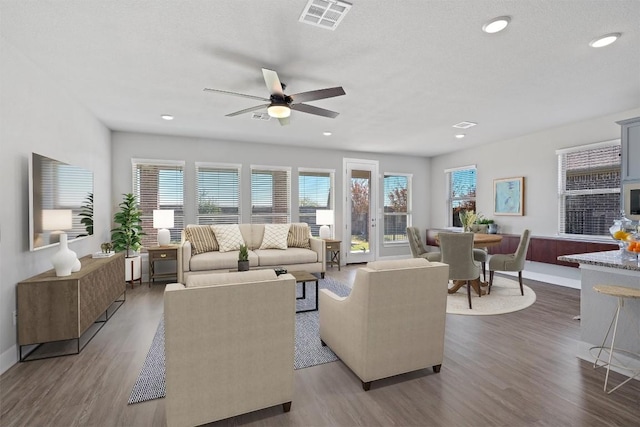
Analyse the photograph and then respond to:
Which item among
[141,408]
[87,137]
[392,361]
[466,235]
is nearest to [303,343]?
[392,361]

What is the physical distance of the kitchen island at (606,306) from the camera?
2.38 meters

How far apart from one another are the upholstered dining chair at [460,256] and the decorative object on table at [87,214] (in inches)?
174

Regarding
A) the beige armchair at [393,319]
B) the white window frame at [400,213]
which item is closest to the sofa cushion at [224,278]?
the beige armchair at [393,319]

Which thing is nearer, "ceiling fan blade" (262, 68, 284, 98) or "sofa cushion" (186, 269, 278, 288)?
"sofa cushion" (186, 269, 278, 288)

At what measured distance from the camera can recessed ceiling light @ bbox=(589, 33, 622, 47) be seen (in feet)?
8.04

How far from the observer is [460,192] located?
24.0ft

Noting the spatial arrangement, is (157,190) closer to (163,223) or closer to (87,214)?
(163,223)

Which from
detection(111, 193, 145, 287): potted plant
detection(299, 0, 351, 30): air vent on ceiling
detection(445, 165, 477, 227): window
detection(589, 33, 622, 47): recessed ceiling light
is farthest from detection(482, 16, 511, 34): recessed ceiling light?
detection(111, 193, 145, 287): potted plant

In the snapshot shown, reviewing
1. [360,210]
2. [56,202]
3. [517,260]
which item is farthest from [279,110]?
[360,210]

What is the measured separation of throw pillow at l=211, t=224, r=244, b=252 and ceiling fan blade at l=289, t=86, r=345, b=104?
3074 mm

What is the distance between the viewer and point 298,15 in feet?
7.23

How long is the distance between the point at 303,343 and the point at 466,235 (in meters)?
2.44

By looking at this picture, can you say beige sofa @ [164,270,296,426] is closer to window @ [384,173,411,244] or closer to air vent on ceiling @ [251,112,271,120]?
air vent on ceiling @ [251,112,271,120]

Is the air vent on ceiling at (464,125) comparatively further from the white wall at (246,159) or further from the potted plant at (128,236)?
the potted plant at (128,236)
